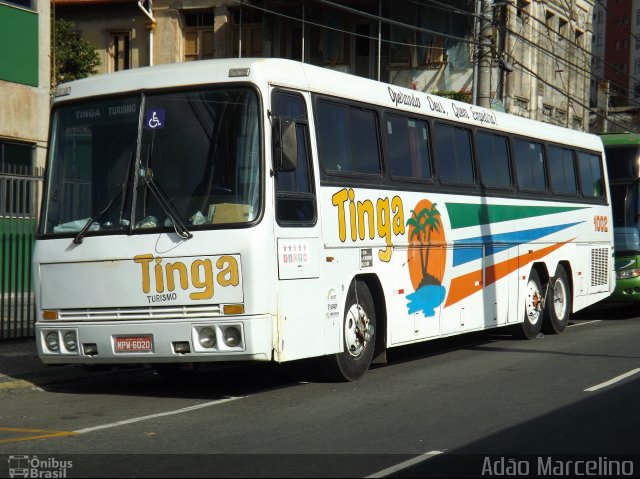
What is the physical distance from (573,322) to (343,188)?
1040 cm

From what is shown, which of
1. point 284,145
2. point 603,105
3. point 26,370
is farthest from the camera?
point 603,105

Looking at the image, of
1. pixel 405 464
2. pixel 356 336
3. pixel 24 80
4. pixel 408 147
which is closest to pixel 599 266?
pixel 408 147

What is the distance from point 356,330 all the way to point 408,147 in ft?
8.96

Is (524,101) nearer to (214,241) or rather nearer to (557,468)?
(214,241)

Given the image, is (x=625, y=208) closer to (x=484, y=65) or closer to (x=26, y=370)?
(x=484, y=65)

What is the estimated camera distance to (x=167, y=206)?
1032cm

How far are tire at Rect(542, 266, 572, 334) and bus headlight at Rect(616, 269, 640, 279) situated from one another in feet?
11.7

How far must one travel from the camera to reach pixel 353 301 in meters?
11.7

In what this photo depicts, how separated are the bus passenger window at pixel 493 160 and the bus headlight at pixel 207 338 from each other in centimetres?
641

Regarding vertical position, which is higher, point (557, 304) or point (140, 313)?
point (140, 313)

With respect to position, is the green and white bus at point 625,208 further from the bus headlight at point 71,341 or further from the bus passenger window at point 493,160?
Answer: the bus headlight at point 71,341

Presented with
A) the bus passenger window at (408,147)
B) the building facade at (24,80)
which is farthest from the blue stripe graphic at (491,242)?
the building facade at (24,80)

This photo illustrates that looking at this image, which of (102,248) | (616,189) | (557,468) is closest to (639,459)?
(557,468)

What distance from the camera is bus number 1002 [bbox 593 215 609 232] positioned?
63.4 ft
